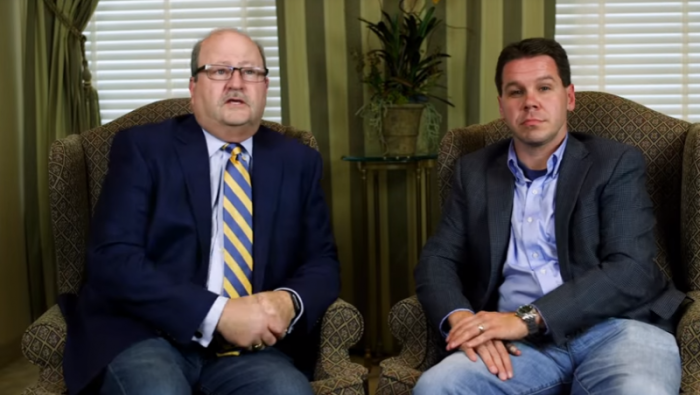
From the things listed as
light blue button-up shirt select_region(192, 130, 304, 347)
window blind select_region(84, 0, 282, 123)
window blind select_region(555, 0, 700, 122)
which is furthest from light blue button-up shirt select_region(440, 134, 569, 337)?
window blind select_region(84, 0, 282, 123)

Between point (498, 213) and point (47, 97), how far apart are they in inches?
84.1

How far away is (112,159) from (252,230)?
1.40 ft

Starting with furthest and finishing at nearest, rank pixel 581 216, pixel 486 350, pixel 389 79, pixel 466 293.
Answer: pixel 389 79 < pixel 466 293 < pixel 581 216 < pixel 486 350

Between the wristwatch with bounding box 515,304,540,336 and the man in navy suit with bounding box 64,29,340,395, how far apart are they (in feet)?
1.62

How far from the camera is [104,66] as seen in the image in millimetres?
3674

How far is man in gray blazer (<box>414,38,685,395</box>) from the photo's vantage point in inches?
78.8

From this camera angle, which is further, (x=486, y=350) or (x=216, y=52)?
(x=216, y=52)

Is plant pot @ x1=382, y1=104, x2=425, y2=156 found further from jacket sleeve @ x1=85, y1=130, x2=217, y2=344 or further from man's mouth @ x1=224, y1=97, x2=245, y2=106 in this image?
jacket sleeve @ x1=85, y1=130, x2=217, y2=344

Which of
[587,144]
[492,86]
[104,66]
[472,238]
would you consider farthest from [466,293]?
[104,66]

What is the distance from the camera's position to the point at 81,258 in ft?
8.09

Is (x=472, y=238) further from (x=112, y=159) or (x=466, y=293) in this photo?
(x=112, y=159)

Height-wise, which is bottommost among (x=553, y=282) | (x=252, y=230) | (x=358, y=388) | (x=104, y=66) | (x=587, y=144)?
(x=358, y=388)

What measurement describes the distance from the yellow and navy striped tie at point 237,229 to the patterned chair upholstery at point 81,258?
237mm

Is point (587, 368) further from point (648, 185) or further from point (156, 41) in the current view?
point (156, 41)
